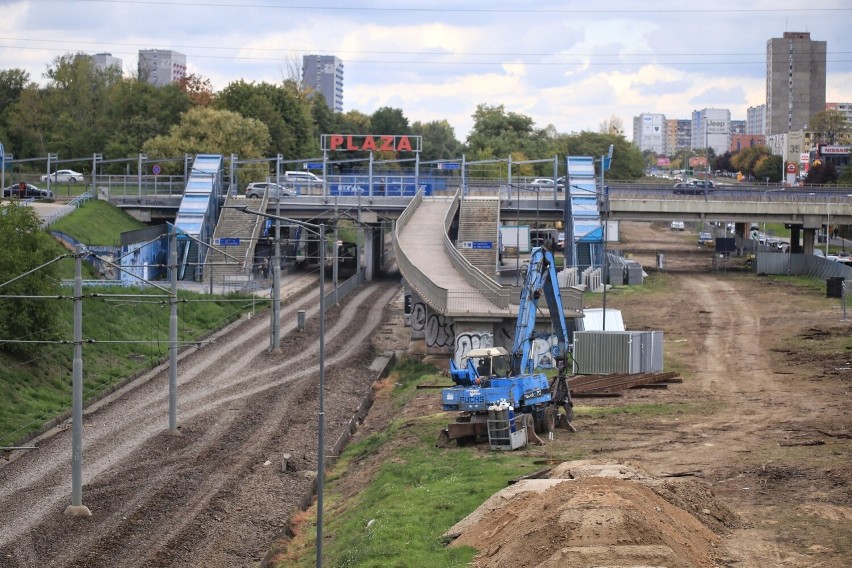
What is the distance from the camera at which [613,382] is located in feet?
158

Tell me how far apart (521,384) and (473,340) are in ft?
50.6

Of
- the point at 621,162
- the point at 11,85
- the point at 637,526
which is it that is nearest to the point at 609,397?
the point at 637,526

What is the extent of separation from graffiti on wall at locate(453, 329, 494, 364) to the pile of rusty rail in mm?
5347

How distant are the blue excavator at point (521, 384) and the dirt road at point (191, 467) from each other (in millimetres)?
5520

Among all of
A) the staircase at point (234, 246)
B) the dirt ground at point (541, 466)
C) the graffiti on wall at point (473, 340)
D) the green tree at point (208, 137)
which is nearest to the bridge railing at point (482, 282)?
the graffiti on wall at point (473, 340)

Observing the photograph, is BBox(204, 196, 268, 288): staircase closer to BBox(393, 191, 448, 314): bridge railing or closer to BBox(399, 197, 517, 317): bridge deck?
BBox(399, 197, 517, 317): bridge deck

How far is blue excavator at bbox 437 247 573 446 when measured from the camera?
37531 mm

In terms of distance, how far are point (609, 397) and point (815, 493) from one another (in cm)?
1695

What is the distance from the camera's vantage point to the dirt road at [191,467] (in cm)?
3078

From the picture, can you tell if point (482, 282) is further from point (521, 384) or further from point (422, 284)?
point (521, 384)

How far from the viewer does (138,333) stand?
199 feet

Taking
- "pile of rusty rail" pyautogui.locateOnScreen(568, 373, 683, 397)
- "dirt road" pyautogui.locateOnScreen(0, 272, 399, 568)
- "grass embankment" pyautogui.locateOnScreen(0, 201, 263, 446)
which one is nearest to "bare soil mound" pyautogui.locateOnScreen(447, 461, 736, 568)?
"dirt road" pyautogui.locateOnScreen(0, 272, 399, 568)

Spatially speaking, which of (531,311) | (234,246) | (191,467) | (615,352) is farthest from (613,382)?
(234,246)

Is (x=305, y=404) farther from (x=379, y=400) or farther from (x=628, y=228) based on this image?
(x=628, y=228)
